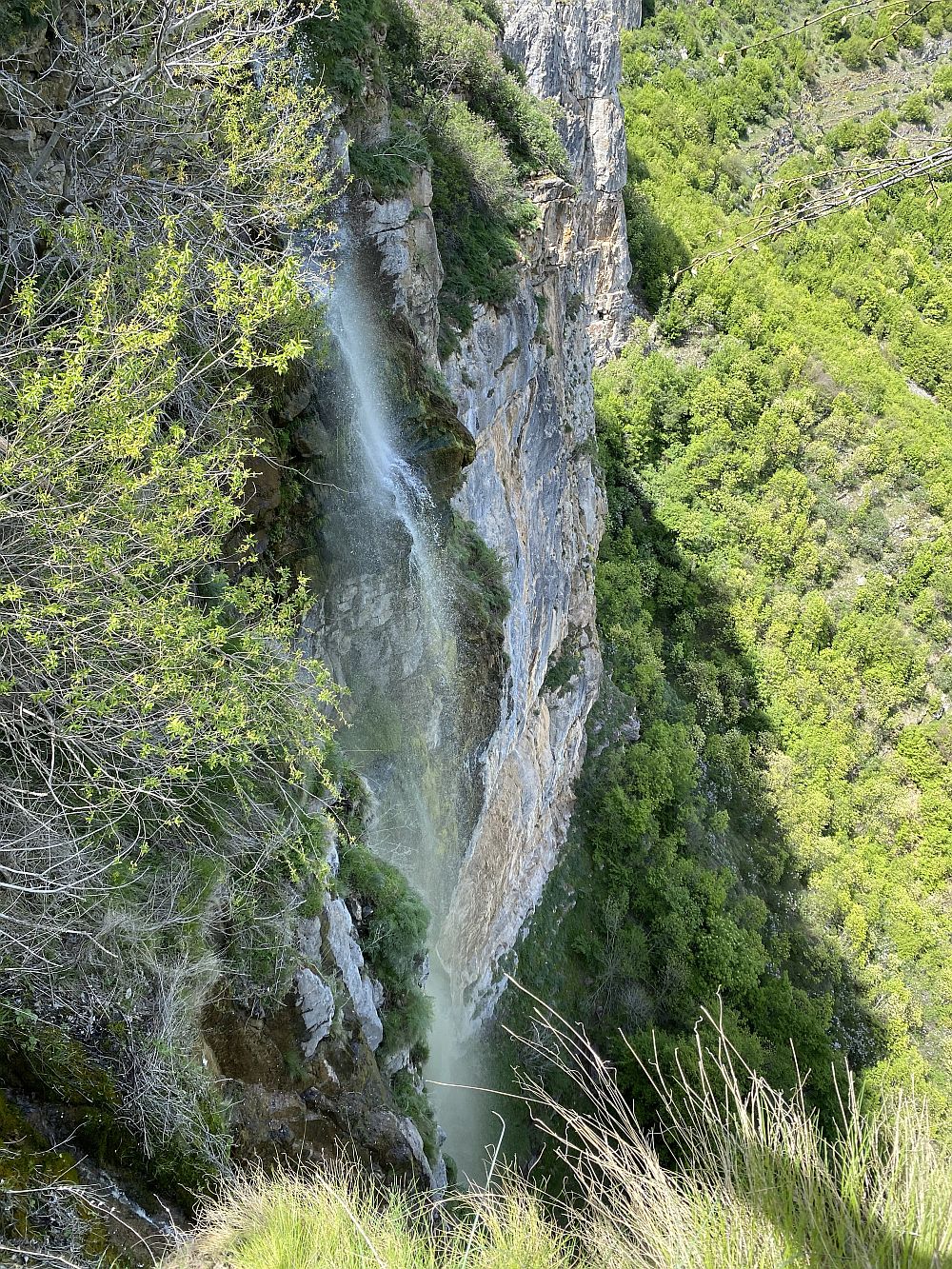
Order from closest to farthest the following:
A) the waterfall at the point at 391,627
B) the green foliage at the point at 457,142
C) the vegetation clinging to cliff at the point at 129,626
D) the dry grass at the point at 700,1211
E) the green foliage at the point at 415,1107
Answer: the dry grass at the point at 700,1211 < the vegetation clinging to cliff at the point at 129,626 < the green foliage at the point at 415,1107 < the waterfall at the point at 391,627 < the green foliage at the point at 457,142

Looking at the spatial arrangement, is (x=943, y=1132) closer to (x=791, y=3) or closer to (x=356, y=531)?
(x=356, y=531)

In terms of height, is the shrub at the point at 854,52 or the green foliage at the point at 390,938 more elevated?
the shrub at the point at 854,52

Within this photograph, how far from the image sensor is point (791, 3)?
52562 mm

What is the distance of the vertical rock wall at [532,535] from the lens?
43.5 feet

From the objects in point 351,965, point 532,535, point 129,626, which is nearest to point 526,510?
point 532,535

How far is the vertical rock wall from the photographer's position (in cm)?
1327

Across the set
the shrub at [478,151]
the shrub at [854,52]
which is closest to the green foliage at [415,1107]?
the shrub at [478,151]

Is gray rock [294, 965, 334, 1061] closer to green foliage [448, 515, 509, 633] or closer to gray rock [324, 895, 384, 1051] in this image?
gray rock [324, 895, 384, 1051]

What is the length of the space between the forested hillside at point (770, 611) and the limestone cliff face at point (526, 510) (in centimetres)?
261

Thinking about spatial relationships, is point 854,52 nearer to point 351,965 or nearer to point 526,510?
point 526,510

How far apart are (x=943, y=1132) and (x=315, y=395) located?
26.6 ft

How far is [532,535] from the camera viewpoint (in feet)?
54.4

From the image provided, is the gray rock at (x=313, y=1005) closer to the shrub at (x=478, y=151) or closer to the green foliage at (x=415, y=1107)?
the green foliage at (x=415, y=1107)

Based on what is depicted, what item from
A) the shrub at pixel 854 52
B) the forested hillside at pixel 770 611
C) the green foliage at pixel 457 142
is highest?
the shrub at pixel 854 52
